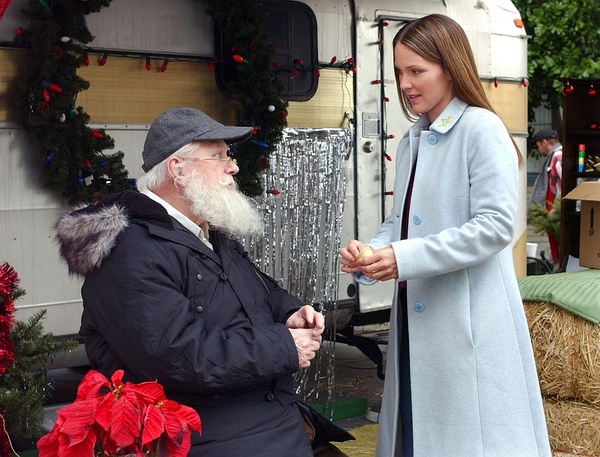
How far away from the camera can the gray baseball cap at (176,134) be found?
3.03 meters

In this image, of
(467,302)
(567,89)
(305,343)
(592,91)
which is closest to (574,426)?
(467,302)

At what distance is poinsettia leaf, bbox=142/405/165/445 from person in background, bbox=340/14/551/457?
94 cm

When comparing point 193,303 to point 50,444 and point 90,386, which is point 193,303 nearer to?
point 90,386

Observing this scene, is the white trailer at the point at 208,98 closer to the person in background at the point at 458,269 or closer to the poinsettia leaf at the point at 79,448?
the person in background at the point at 458,269

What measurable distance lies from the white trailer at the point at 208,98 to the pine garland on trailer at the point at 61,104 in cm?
10

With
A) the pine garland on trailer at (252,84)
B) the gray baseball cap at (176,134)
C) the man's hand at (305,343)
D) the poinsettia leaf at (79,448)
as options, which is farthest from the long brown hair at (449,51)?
the pine garland on trailer at (252,84)

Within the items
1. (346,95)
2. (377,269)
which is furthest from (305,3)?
(377,269)

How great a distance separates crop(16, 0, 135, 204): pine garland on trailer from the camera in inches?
175

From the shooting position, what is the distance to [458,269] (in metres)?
2.99

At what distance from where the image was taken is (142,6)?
4957 mm

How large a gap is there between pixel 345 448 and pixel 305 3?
2.69 m

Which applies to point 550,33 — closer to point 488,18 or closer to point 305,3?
point 488,18

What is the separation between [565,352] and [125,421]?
2852 mm

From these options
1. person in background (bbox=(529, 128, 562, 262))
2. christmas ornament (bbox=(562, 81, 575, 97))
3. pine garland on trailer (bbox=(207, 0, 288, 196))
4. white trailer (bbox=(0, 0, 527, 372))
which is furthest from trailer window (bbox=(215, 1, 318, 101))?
person in background (bbox=(529, 128, 562, 262))
